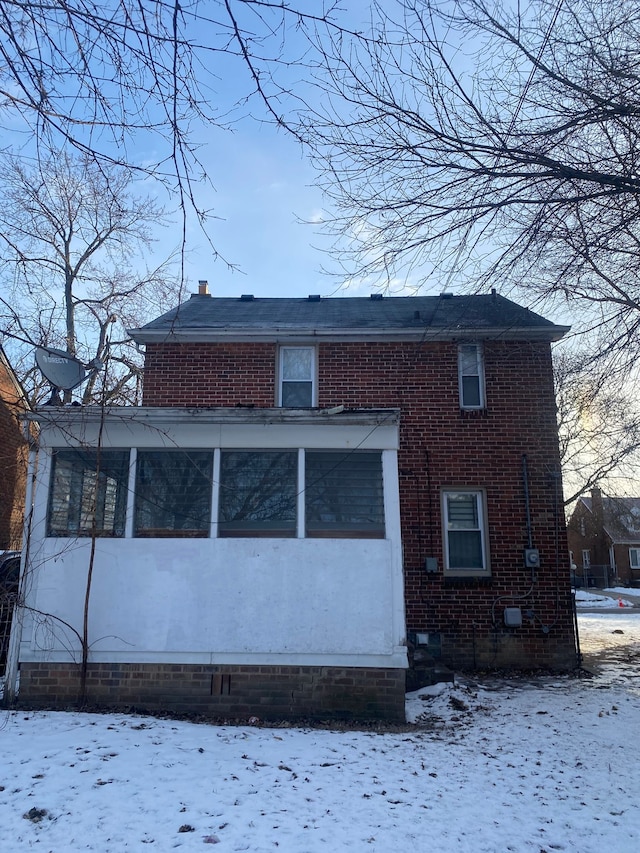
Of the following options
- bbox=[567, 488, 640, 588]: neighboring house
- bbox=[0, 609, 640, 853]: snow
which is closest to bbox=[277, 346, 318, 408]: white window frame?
bbox=[0, 609, 640, 853]: snow

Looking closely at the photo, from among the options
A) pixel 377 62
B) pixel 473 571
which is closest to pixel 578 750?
pixel 473 571

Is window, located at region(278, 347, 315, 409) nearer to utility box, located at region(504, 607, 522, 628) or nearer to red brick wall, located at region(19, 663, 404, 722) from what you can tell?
utility box, located at region(504, 607, 522, 628)

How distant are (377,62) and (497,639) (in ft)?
29.3

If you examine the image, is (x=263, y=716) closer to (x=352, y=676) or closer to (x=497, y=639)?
(x=352, y=676)

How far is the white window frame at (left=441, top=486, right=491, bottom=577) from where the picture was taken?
36.4ft

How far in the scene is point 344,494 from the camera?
778 centimetres

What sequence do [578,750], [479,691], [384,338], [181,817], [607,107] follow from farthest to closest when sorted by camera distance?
[384,338] < [479,691] < [578,750] < [607,107] < [181,817]

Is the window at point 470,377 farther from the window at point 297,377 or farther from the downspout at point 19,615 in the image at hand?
the downspout at point 19,615

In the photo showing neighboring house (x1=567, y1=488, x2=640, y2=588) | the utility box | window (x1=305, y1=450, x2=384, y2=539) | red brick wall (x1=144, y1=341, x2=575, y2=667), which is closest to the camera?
window (x1=305, y1=450, x2=384, y2=539)

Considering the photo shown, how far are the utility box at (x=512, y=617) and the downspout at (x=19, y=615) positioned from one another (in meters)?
7.44


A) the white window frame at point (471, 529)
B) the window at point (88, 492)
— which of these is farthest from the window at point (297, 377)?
the window at point (88, 492)

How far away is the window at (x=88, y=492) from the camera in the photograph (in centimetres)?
776

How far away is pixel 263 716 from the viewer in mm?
7262

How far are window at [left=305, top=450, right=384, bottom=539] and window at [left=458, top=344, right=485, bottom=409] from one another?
453 centimetres
